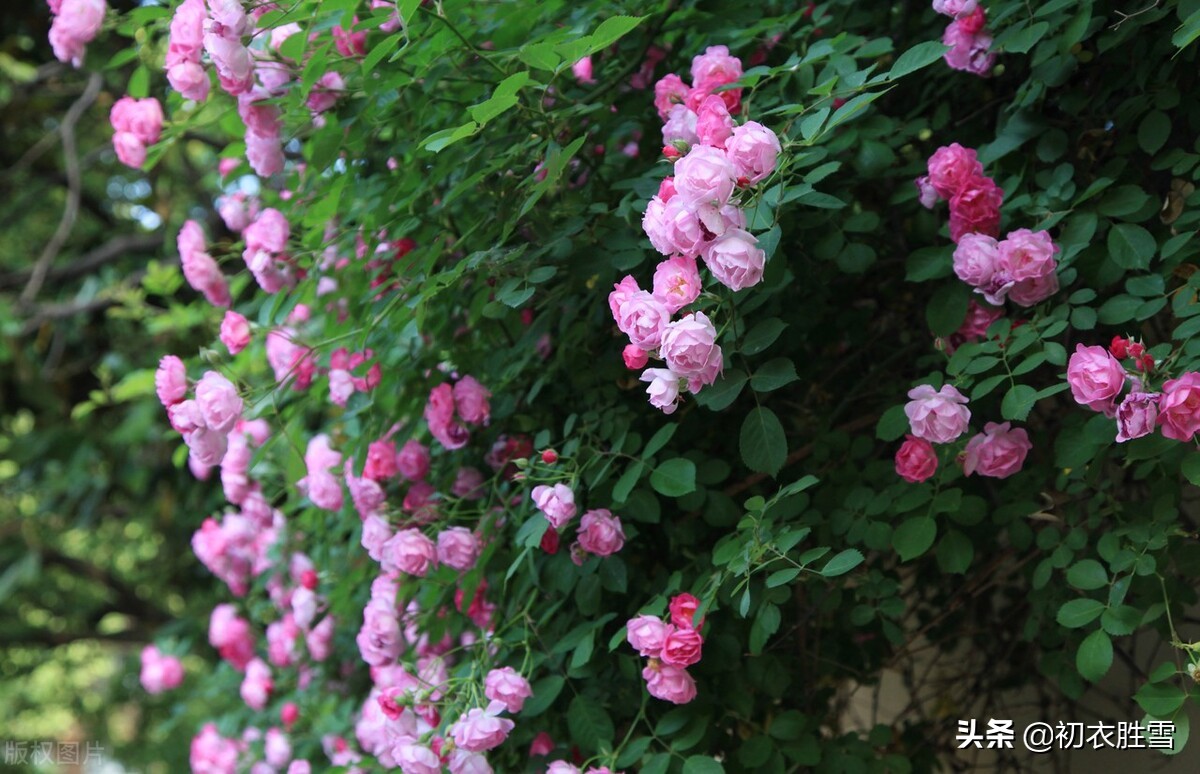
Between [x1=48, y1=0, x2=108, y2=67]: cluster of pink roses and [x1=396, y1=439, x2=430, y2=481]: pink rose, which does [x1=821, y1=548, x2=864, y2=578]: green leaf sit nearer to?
[x1=396, y1=439, x2=430, y2=481]: pink rose

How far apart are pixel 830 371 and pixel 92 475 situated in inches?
107

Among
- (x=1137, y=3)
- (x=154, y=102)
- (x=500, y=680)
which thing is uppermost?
(x=1137, y=3)

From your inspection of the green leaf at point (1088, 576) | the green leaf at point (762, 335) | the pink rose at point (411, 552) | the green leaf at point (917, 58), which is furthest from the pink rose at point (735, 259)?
the pink rose at point (411, 552)

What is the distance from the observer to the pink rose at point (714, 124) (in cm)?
105

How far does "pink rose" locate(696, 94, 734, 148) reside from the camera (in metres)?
1.05

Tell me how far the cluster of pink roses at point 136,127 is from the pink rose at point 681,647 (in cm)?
98

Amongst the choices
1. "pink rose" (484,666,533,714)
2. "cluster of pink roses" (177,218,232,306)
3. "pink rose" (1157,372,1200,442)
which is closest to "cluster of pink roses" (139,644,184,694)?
"cluster of pink roses" (177,218,232,306)

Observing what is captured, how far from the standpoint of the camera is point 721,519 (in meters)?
1.27

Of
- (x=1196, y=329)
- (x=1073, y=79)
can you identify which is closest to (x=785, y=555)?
(x=1196, y=329)

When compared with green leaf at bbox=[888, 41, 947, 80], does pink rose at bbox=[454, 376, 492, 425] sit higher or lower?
lower

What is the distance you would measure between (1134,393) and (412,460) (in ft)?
2.94

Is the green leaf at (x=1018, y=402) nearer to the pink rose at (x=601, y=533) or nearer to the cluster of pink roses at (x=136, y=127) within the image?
the pink rose at (x=601, y=533)

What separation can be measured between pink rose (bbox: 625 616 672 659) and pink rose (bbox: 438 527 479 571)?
25cm

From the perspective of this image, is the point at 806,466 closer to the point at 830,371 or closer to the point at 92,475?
the point at 830,371
